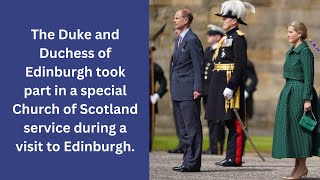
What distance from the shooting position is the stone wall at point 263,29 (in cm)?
2391

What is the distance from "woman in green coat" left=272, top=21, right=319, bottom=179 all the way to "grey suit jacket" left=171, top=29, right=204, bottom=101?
88 centimetres

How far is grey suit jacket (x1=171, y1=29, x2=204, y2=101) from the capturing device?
40.7ft

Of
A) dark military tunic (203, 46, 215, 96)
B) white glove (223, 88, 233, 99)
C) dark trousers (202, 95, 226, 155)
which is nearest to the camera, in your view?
white glove (223, 88, 233, 99)

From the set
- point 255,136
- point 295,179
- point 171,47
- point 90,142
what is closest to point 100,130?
point 90,142

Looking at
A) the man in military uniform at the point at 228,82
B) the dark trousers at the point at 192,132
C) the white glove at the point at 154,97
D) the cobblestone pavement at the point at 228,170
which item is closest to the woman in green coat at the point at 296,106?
the cobblestone pavement at the point at 228,170

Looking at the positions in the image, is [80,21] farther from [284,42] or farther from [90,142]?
[284,42]

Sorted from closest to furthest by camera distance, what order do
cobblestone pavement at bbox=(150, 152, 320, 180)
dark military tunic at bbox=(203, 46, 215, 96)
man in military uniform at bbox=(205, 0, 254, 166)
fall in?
1. cobblestone pavement at bbox=(150, 152, 320, 180)
2. man in military uniform at bbox=(205, 0, 254, 166)
3. dark military tunic at bbox=(203, 46, 215, 96)

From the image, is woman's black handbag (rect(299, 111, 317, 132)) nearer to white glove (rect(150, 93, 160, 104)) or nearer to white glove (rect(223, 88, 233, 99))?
white glove (rect(223, 88, 233, 99))

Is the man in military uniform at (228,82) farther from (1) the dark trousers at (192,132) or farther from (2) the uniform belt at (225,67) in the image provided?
(1) the dark trousers at (192,132)

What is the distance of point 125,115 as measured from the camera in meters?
9.35

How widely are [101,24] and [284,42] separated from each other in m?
15.0

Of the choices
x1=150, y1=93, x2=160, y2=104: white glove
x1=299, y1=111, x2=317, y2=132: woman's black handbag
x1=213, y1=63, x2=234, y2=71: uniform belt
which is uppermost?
x1=213, y1=63, x2=234, y2=71: uniform belt

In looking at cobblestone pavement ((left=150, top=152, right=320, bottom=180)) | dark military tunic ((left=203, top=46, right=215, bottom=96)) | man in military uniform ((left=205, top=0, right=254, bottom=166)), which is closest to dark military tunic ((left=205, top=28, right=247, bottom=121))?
man in military uniform ((left=205, top=0, right=254, bottom=166))

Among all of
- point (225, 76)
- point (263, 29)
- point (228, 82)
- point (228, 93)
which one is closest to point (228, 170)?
point (228, 93)
